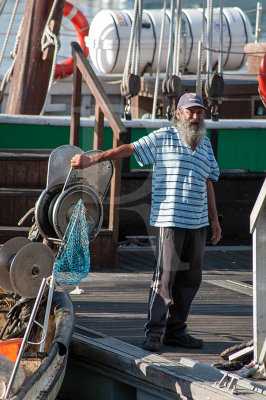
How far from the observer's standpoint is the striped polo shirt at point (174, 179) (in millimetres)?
5633

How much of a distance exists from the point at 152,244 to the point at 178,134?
4.37 meters

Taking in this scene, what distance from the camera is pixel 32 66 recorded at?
11.3 metres

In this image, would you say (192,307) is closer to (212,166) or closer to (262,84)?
(212,166)

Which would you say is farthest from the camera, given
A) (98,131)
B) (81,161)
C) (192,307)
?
(98,131)

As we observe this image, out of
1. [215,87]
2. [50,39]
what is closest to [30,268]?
[215,87]

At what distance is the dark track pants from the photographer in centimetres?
567

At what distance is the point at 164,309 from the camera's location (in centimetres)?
570

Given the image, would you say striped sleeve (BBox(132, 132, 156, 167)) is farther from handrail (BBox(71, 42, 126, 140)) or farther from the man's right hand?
handrail (BBox(71, 42, 126, 140))

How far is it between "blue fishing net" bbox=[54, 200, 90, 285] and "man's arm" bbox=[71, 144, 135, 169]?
41 centimetres

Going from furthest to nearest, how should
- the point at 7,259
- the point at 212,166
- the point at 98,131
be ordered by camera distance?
the point at 98,131 < the point at 212,166 < the point at 7,259

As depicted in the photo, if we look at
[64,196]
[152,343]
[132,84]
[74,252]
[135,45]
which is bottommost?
[152,343]

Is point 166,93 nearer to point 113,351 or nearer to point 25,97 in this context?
point 25,97

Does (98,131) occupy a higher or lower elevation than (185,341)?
higher

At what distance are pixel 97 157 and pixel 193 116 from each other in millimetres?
731
